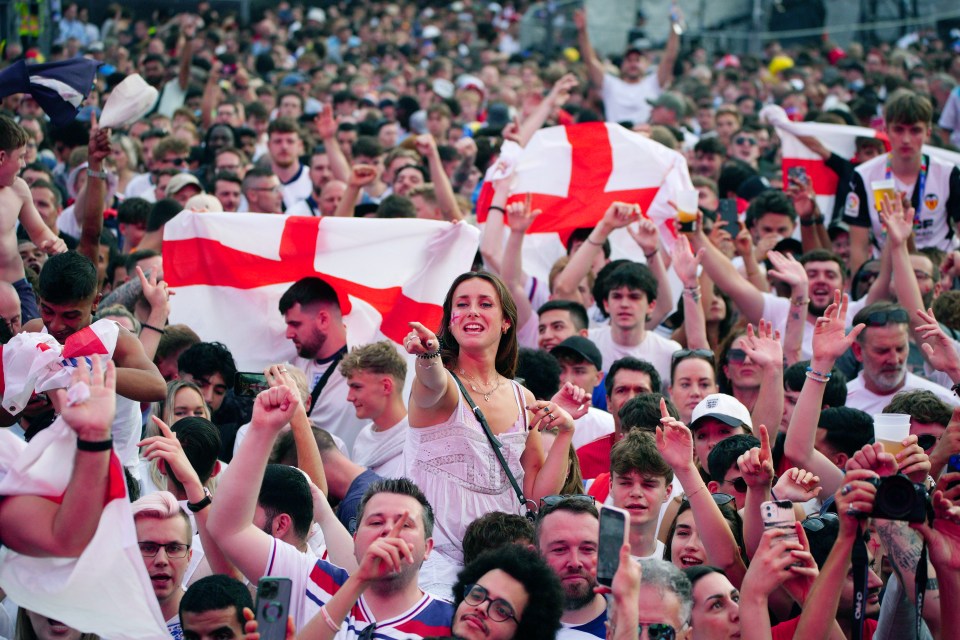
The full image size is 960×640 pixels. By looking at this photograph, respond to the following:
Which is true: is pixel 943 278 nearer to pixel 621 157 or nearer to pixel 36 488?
pixel 621 157

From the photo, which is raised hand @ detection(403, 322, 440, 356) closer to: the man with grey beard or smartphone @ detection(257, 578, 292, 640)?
smartphone @ detection(257, 578, 292, 640)

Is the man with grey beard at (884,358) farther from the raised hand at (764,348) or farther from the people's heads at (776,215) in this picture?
the people's heads at (776,215)

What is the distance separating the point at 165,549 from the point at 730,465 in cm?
225

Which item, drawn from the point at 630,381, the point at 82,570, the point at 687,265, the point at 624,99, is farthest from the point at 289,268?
the point at 624,99

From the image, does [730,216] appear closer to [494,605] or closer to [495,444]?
[495,444]

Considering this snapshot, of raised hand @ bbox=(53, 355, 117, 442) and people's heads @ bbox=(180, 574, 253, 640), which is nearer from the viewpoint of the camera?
raised hand @ bbox=(53, 355, 117, 442)

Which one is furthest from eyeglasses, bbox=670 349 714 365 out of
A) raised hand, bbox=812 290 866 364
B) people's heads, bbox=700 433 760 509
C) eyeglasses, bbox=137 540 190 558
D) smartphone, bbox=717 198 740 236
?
eyeglasses, bbox=137 540 190 558

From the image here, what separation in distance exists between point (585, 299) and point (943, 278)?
2.14 metres

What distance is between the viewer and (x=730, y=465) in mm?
5336

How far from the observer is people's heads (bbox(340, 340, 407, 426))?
594cm

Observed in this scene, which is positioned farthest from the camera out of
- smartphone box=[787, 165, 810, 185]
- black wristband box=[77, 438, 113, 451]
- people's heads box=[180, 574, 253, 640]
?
smartphone box=[787, 165, 810, 185]

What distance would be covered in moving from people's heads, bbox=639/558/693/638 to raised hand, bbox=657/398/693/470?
582 millimetres

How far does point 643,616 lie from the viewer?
4.07 metres

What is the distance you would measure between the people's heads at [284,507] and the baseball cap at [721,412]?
1.91 metres
